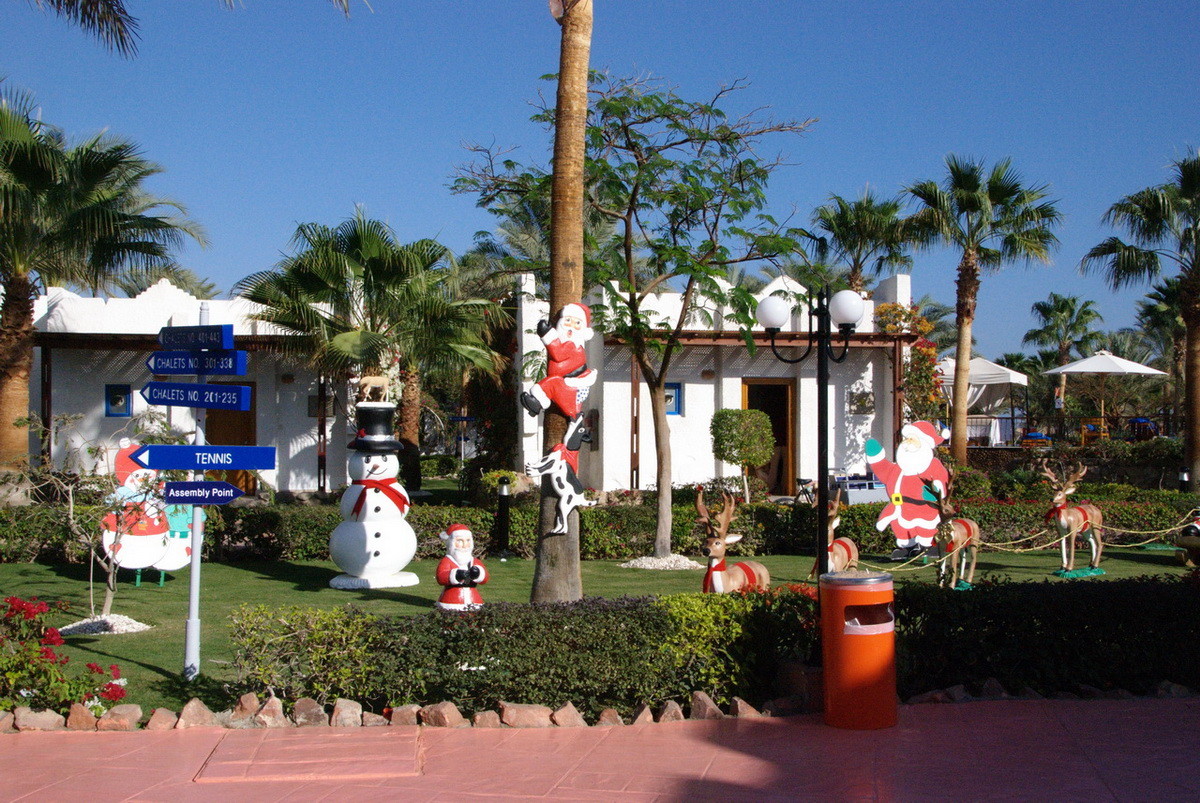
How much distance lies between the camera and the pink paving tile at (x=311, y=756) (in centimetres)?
539

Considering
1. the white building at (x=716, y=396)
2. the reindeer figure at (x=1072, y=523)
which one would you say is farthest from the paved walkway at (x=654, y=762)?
the white building at (x=716, y=396)

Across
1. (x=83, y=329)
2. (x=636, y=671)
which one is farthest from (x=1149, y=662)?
(x=83, y=329)

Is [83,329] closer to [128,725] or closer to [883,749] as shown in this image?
[128,725]

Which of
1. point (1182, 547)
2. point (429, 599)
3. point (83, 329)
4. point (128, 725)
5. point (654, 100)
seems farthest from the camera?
point (83, 329)

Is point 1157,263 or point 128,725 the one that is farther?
point 1157,263

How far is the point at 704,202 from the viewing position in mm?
13406

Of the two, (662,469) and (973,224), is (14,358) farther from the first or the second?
(973,224)

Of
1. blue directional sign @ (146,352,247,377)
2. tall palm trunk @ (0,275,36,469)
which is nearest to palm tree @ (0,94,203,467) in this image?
tall palm trunk @ (0,275,36,469)

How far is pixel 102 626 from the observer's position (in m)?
9.21

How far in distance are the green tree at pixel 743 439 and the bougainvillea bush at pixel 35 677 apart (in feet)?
41.8

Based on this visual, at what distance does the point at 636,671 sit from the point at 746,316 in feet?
25.2

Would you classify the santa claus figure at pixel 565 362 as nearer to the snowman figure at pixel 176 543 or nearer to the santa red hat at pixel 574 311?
the santa red hat at pixel 574 311

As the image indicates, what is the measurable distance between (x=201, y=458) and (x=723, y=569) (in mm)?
4491

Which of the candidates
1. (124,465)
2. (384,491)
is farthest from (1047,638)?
(124,465)
